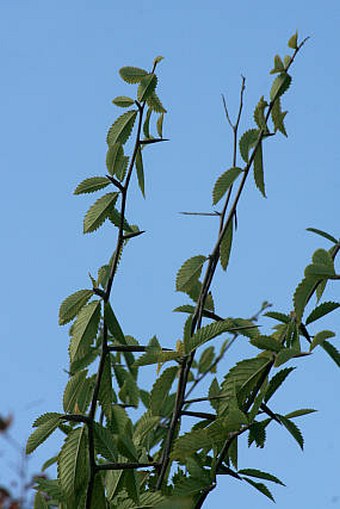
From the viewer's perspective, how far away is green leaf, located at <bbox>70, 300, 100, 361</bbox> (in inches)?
38.9

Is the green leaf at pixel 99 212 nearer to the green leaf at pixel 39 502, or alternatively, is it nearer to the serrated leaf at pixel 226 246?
the serrated leaf at pixel 226 246

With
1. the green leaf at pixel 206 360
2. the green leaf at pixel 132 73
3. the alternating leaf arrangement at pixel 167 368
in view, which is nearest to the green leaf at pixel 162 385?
the alternating leaf arrangement at pixel 167 368

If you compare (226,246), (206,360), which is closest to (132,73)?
(226,246)

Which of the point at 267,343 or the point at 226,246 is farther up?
the point at 226,246

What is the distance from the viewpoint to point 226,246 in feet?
3.54

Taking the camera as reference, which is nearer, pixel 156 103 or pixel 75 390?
pixel 75 390

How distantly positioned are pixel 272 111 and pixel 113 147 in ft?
0.72

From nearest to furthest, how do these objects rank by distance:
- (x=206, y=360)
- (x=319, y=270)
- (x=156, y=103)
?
(x=319, y=270) → (x=156, y=103) → (x=206, y=360)

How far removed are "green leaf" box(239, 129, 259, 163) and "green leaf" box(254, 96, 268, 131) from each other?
2 cm

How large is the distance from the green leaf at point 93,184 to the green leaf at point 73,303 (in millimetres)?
152

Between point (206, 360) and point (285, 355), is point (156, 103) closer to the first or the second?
point (285, 355)

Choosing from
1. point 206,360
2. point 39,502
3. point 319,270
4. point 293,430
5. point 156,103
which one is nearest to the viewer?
point 319,270

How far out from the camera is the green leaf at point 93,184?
1096 millimetres

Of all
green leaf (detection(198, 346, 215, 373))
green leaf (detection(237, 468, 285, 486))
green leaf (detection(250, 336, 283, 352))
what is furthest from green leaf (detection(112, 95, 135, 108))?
green leaf (detection(198, 346, 215, 373))
